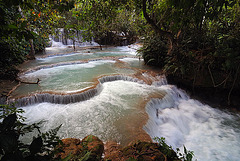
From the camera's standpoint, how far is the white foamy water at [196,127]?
445 centimetres

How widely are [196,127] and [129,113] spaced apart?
2.97m

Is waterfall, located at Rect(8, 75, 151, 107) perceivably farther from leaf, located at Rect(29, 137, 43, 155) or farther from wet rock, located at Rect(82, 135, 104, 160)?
leaf, located at Rect(29, 137, 43, 155)

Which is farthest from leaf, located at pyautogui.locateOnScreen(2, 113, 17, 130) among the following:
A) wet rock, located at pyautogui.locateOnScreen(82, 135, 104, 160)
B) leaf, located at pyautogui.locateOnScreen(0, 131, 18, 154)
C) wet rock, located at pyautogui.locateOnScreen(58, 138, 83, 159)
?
wet rock, located at pyautogui.locateOnScreen(82, 135, 104, 160)

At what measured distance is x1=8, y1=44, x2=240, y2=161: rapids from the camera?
174 inches

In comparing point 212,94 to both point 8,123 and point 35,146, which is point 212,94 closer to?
point 35,146

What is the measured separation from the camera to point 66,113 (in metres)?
5.32

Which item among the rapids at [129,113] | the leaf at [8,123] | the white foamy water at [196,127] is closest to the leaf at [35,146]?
the leaf at [8,123]

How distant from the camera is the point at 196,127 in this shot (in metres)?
5.61

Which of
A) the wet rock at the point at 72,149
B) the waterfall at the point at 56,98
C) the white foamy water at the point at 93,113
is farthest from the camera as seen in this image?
the waterfall at the point at 56,98

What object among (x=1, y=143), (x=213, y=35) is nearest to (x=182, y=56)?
(x=213, y=35)

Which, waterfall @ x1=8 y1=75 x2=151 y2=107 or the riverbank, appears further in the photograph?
the riverbank

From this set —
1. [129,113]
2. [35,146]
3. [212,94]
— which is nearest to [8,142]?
[35,146]

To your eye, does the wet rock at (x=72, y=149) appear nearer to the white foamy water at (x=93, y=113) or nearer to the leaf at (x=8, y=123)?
the white foamy water at (x=93, y=113)

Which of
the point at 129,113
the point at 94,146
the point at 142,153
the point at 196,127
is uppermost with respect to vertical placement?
the point at 142,153
